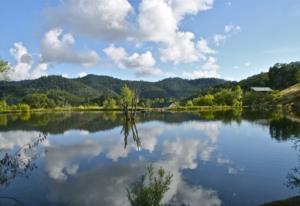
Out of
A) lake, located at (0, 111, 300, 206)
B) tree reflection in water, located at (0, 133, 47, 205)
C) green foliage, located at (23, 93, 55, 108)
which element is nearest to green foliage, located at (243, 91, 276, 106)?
green foliage, located at (23, 93, 55, 108)

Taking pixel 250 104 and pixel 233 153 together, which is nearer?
pixel 233 153

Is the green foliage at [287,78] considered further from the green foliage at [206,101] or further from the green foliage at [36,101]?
the green foliage at [36,101]

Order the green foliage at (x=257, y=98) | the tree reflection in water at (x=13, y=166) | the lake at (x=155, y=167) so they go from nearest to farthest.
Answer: the tree reflection in water at (x=13, y=166)
the lake at (x=155, y=167)
the green foliage at (x=257, y=98)

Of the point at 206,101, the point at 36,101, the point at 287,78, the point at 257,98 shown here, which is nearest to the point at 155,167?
the point at 206,101

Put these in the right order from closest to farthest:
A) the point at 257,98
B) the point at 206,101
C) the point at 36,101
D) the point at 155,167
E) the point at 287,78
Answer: the point at 155,167 < the point at 206,101 < the point at 257,98 < the point at 36,101 < the point at 287,78

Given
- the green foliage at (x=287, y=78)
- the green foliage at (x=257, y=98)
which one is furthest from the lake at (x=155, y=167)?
the green foliage at (x=287, y=78)

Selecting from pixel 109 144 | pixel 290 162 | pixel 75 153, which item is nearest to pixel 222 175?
pixel 290 162

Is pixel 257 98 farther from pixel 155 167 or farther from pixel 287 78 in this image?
pixel 155 167

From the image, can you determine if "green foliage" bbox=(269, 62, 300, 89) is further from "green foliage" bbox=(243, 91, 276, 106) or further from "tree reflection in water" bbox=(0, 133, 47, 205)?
"tree reflection in water" bbox=(0, 133, 47, 205)

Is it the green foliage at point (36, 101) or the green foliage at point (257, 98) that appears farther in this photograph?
the green foliage at point (36, 101)

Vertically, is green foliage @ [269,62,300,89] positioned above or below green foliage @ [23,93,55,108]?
above

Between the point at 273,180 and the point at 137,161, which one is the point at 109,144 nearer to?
the point at 137,161

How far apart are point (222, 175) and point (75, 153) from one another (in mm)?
17503

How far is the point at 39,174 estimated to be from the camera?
2425cm
